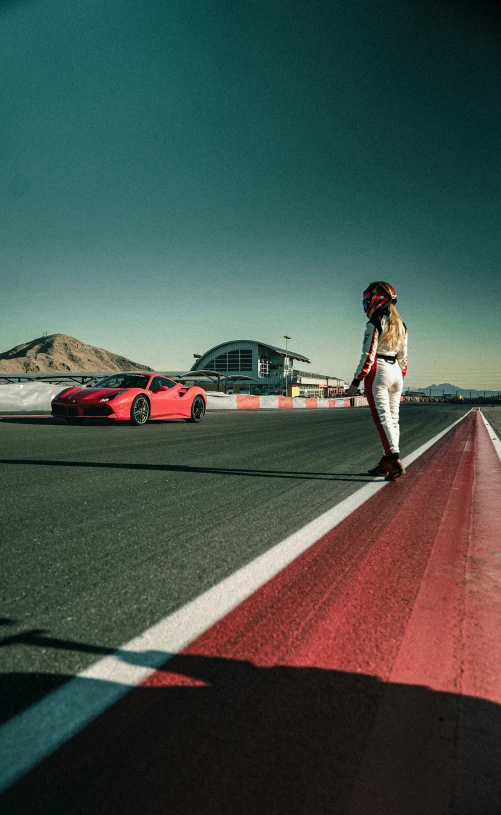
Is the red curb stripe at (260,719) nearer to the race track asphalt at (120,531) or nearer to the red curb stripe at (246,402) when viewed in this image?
the race track asphalt at (120,531)

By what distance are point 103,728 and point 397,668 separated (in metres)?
0.82

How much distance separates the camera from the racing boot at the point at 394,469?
15.2 feet

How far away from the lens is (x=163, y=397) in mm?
11383

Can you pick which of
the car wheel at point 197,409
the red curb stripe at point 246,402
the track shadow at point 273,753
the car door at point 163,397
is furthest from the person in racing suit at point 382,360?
the red curb stripe at point 246,402

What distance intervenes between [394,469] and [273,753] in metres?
3.91

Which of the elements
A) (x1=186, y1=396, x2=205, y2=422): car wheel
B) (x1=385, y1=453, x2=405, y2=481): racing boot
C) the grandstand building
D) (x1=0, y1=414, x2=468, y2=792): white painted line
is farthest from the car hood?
the grandstand building

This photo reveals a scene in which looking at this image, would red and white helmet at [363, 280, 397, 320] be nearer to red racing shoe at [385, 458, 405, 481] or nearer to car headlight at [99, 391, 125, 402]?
red racing shoe at [385, 458, 405, 481]

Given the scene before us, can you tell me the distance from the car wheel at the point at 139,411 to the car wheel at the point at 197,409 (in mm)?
1697

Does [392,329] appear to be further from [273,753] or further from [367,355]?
[273,753]

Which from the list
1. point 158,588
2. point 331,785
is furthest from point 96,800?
point 158,588

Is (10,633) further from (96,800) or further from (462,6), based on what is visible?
(462,6)

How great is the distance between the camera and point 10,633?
1.49 m

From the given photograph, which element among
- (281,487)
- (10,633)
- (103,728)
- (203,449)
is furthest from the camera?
(203,449)

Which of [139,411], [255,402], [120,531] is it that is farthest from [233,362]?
[120,531]
